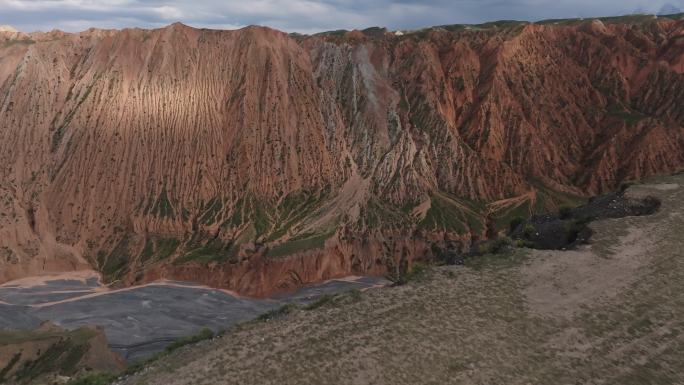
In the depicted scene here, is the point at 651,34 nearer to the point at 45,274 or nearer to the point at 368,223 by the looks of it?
the point at 368,223

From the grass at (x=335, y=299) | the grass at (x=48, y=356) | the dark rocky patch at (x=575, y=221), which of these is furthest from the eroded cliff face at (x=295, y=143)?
the grass at (x=335, y=299)

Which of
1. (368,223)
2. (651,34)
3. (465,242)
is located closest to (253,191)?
(368,223)

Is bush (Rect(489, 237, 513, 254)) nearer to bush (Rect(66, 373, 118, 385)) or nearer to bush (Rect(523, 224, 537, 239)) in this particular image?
bush (Rect(523, 224, 537, 239))

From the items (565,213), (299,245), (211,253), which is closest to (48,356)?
(211,253)

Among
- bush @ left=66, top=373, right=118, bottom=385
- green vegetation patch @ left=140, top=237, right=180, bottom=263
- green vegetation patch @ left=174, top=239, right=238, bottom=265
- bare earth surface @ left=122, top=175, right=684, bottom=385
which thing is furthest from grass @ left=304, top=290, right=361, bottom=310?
green vegetation patch @ left=140, top=237, right=180, bottom=263

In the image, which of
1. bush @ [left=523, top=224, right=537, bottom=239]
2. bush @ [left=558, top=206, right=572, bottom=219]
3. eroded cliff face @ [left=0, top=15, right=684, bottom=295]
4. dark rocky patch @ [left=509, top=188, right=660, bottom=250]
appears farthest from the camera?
eroded cliff face @ [left=0, top=15, right=684, bottom=295]

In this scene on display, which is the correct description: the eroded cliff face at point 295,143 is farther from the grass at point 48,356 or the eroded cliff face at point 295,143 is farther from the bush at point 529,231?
the bush at point 529,231

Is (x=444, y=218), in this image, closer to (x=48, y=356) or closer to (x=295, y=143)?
(x=295, y=143)
